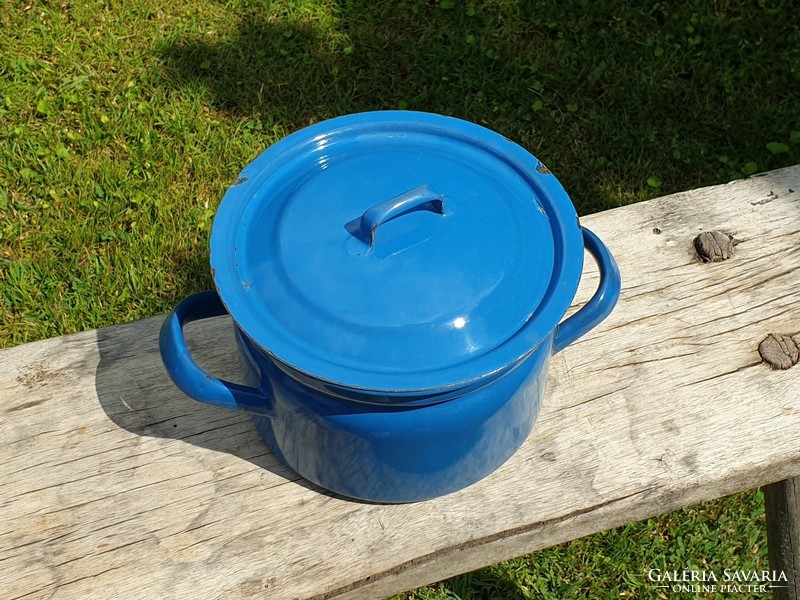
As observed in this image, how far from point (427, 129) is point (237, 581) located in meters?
0.94

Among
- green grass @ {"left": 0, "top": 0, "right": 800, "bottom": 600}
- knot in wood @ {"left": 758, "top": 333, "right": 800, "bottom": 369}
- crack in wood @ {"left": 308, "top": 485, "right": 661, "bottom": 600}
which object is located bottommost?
green grass @ {"left": 0, "top": 0, "right": 800, "bottom": 600}

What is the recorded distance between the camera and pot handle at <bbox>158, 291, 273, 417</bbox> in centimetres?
140

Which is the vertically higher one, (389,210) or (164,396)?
(389,210)

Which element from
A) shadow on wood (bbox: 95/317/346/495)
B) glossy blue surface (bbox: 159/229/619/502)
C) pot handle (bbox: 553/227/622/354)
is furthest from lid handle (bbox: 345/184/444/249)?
shadow on wood (bbox: 95/317/346/495)

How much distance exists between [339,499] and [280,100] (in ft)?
6.67

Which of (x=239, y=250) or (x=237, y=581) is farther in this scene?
(x=237, y=581)

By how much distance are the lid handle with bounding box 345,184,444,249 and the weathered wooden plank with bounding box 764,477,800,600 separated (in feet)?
3.85

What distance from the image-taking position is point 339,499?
1645 millimetres

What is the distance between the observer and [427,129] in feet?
5.06

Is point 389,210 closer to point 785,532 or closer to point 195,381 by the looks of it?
point 195,381

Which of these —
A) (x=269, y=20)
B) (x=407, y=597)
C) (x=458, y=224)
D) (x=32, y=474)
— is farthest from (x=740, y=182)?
(x=269, y=20)

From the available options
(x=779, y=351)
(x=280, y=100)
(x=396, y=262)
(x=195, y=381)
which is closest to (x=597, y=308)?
(x=396, y=262)

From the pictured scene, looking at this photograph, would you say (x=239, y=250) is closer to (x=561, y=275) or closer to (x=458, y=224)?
(x=458, y=224)

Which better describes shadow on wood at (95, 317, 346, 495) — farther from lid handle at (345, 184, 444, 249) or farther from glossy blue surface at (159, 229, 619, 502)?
lid handle at (345, 184, 444, 249)
